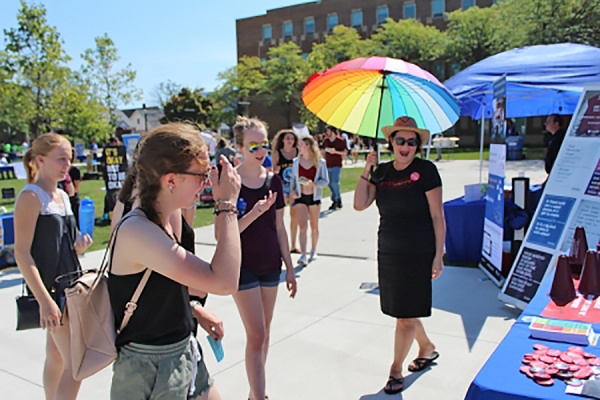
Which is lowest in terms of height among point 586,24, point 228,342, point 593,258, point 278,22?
point 228,342

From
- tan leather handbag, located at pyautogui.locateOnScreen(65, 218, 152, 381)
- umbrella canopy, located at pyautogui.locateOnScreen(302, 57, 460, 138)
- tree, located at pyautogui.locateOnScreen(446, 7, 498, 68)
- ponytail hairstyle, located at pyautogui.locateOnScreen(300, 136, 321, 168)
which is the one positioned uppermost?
tree, located at pyautogui.locateOnScreen(446, 7, 498, 68)

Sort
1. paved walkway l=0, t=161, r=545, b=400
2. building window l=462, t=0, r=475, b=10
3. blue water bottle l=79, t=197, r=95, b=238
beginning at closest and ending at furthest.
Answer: paved walkway l=0, t=161, r=545, b=400, blue water bottle l=79, t=197, r=95, b=238, building window l=462, t=0, r=475, b=10

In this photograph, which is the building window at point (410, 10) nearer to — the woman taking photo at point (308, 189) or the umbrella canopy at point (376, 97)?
the woman taking photo at point (308, 189)

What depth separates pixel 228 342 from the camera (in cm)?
494

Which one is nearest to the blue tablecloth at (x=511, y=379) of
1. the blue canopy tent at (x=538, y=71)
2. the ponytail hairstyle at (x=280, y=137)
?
the blue canopy tent at (x=538, y=71)

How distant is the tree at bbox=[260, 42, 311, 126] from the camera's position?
54.0m

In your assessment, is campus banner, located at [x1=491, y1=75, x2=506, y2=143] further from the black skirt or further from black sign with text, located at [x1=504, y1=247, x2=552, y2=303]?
the black skirt

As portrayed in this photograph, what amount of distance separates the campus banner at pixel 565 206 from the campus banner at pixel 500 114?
35.0 inches

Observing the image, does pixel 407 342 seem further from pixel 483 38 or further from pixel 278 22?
pixel 278 22

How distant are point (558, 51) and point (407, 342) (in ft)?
18.6

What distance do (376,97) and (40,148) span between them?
2.53 meters

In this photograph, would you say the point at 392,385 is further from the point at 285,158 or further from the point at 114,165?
the point at 114,165

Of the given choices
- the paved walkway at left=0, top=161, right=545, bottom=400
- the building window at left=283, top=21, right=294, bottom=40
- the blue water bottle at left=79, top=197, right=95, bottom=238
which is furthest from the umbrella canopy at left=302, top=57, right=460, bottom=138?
the building window at left=283, top=21, right=294, bottom=40

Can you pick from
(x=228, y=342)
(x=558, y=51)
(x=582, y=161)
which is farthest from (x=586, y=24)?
(x=228, y=342)
